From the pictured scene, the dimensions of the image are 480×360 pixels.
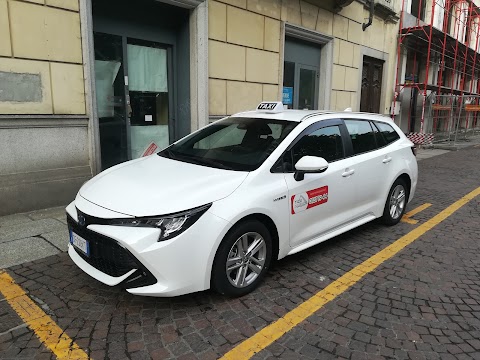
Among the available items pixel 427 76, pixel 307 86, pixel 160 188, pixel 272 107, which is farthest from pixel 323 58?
pixel 160 188

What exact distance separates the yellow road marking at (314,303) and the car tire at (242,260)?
44cm

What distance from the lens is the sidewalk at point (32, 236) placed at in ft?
12.8

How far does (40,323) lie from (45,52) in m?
4.02

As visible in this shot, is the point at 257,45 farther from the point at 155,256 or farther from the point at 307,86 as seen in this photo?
the point at 155,256

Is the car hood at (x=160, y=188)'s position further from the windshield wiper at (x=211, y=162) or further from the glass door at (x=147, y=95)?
the glass door at (x=147, y=95)

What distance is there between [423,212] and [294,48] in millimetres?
6073

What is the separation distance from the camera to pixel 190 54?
7414mm

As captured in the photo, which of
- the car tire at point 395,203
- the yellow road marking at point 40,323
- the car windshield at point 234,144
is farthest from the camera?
the car tire at point 395,203

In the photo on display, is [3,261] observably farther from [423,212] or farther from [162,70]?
[423,212]

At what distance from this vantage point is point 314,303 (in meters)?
3.12

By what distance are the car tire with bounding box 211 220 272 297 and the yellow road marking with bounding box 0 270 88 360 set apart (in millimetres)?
1063

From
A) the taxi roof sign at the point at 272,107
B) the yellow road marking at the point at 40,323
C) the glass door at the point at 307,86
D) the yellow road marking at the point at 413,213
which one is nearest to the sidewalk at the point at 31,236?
the yellow road marking at the point at 40,323

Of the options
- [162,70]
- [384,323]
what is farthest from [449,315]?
[162,70]

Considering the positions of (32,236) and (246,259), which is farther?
(32,236)
